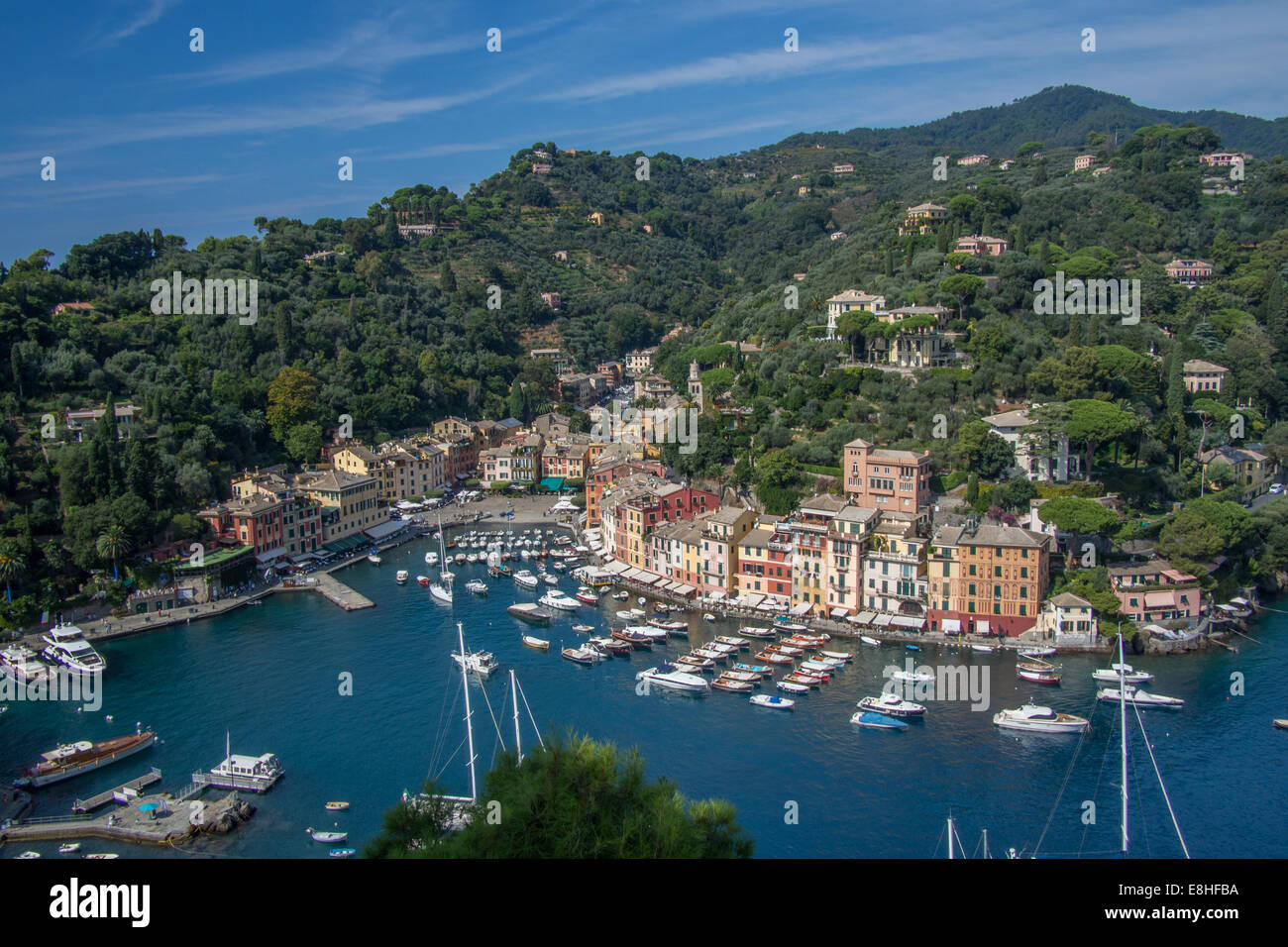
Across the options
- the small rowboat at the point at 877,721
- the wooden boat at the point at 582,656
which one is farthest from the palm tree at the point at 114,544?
the small rowboat at the point at 877,721

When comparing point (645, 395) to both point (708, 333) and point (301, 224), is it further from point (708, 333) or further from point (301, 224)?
point (301, 224)

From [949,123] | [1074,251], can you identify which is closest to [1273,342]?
[1074,251]

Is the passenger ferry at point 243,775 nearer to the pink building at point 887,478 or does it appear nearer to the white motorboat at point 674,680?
the white motorboat at point 674,680

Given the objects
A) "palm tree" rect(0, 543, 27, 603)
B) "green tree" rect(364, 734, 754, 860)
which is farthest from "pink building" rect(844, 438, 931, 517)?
"palm tree" rect(0, 543, 27, 603)
